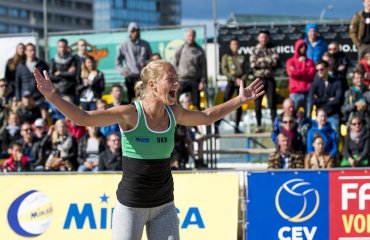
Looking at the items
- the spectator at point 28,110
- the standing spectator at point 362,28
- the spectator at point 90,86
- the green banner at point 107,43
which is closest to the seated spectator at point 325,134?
the standing spectator at point 362,28

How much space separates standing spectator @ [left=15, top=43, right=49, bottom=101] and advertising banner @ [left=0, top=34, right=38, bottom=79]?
0.69 metres

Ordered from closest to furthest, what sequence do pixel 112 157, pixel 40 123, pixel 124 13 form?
pixel 112 157 → pixel 40 123 → pixel 124 13

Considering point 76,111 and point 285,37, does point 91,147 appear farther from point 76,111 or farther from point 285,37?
point 76,111

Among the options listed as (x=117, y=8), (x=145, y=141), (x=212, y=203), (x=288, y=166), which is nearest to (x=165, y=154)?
(x=145, y=141)

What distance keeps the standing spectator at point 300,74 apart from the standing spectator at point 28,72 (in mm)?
4421

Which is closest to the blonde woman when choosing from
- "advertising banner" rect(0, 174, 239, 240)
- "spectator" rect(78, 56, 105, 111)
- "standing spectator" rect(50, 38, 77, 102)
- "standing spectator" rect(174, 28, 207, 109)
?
"advertising banner" rect(0, 174, 239, 240)

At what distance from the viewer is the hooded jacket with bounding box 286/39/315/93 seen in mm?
12039

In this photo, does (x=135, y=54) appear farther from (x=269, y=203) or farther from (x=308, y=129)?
(x=269, y=203)

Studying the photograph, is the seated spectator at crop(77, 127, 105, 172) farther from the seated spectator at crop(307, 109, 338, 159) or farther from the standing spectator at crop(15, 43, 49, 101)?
the seated spectator at crop(307, 109, 338, 159)

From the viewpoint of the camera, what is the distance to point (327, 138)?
34.6ft

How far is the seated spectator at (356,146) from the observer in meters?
10.5

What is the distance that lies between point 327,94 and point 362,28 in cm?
141

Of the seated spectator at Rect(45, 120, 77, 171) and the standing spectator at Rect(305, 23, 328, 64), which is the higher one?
the standing spectator at Rect(305, 23, 328, 64)

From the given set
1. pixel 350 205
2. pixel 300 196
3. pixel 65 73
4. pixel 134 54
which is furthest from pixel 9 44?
pixel 350 205
